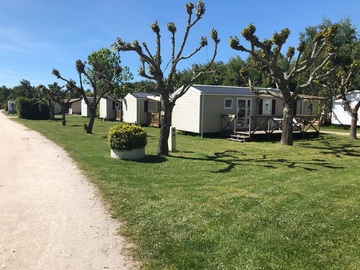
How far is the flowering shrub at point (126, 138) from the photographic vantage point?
10717 mm

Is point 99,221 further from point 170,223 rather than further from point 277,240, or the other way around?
point 277,240

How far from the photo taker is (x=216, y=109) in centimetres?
2022

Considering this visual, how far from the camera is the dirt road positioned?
392 cm

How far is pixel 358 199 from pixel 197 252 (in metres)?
4.01

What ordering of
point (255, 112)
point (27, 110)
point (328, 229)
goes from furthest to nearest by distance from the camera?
point (27, 110)
point (255, 112)
point (328, 229)

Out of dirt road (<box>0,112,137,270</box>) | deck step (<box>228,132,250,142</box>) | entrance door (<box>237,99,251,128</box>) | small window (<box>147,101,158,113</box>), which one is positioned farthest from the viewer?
small window (<box>147,101,158,113</box>)

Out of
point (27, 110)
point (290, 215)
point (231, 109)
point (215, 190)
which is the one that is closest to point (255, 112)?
point (231, 109)

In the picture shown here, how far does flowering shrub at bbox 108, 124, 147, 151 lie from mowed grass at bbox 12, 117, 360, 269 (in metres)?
0.60

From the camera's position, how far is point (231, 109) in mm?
20891

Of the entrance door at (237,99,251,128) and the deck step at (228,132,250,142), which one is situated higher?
the entrance door at (237,99,251,128)

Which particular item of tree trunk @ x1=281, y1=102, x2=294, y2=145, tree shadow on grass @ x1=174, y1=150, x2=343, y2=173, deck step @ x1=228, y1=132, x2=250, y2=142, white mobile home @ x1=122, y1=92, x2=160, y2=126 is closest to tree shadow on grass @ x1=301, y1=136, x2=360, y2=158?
tree trunk @ x1=281, y1=102, x2=294, y2=145

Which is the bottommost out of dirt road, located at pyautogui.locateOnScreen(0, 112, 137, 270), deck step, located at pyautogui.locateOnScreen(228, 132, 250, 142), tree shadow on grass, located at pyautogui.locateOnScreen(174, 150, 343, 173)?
dirt road, located at pyautogui.locateOnScreen(0, 112, 137, 270)

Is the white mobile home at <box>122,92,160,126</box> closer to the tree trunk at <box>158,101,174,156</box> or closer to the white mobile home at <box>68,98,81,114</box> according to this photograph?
the tree trunk at <box>158,101,174,156</box>

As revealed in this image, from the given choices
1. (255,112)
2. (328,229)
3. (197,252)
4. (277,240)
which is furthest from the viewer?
(255,112)
